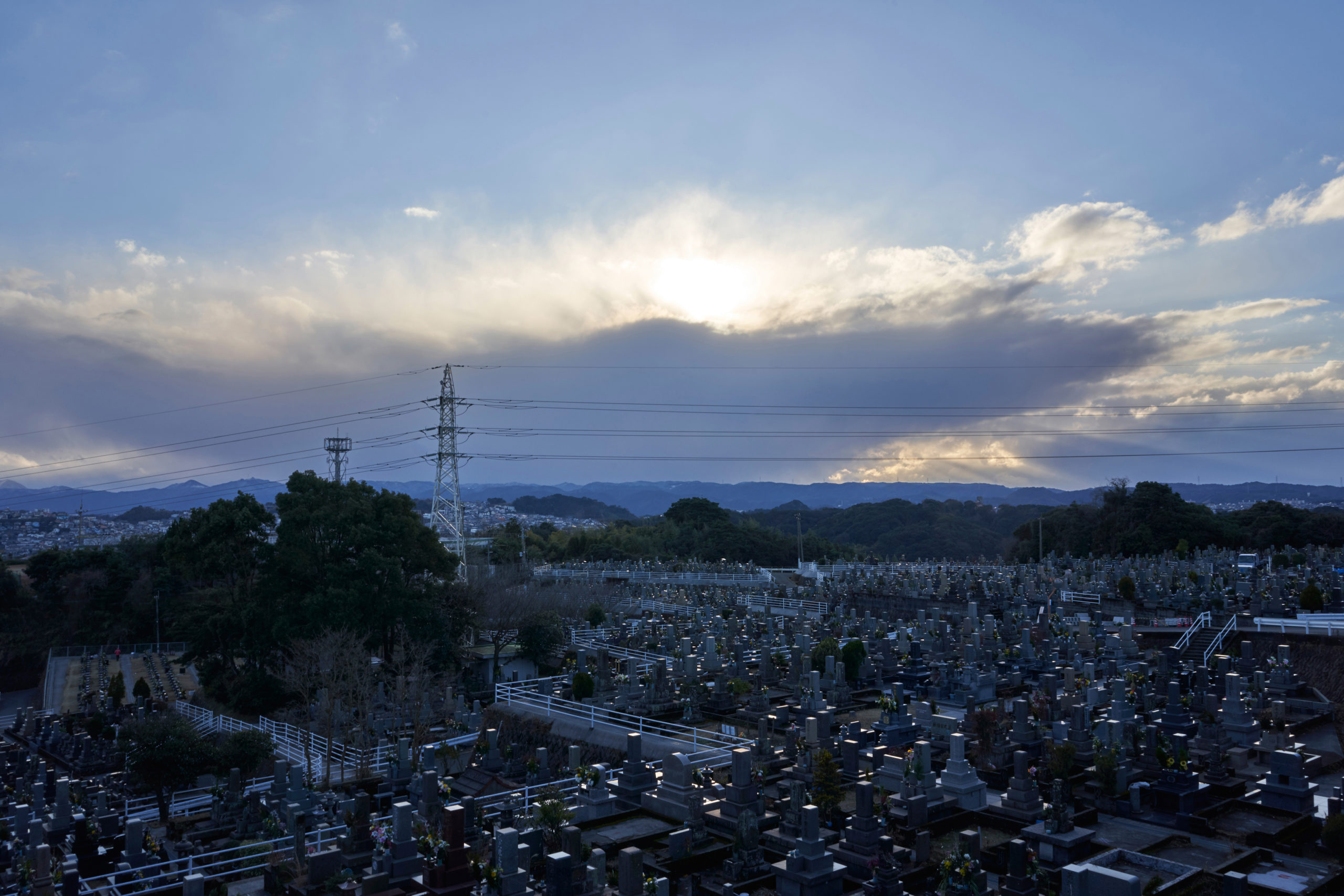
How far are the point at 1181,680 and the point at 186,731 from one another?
2430cm

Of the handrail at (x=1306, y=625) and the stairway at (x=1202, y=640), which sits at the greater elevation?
the handrail at (x=1306, y=625)

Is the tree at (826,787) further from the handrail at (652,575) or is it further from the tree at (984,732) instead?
the handrail at (652,575)

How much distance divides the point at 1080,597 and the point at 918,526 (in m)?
72.0

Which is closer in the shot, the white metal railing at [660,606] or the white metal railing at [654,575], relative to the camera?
the white metal railing at [660,606]

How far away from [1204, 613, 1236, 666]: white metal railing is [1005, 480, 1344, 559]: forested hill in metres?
29.4

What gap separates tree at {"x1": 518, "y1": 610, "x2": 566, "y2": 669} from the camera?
32375mm

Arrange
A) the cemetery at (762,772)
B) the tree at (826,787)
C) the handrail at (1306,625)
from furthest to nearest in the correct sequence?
1. the handrail at (1306,625)
2. the tree at (826,787)
3. the cemetery at (762,772)

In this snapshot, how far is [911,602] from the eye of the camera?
41.0 metres

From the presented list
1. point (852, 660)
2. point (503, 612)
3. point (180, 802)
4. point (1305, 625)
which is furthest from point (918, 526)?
point (180, 802)

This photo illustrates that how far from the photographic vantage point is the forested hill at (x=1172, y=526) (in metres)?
57.9

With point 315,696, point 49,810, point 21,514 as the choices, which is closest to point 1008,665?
point 315,696

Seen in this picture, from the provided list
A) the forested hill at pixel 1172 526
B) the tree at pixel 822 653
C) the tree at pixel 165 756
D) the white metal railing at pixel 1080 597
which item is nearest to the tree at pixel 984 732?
the tree at pixel 822 653

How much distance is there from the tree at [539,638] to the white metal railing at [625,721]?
12.5ft

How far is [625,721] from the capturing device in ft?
71.4
